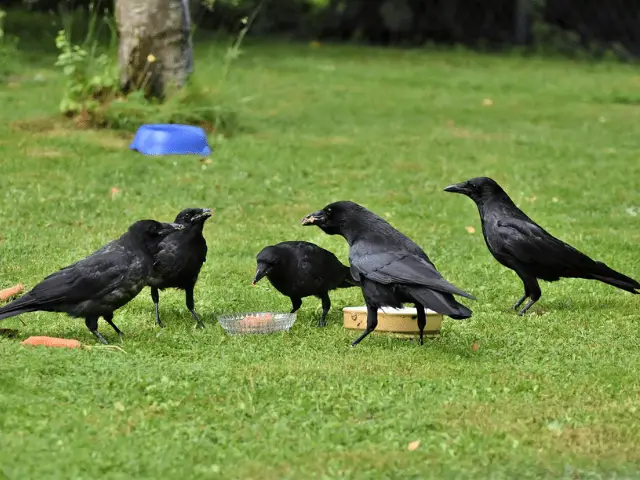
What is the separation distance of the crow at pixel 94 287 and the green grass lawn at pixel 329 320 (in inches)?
11.1

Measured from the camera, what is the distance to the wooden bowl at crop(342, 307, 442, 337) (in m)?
8.47

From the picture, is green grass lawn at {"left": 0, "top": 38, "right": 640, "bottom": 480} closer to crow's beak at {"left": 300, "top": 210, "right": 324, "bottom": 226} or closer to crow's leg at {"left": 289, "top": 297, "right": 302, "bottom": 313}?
crow's leg at {"left": 289, "top": 297, "right": 302, "bottom": 313}

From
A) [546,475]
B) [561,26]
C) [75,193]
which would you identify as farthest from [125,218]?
[561,26]

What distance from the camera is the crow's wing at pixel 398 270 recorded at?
7.88 meters

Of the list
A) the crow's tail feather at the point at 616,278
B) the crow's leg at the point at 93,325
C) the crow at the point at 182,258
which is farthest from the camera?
the crow's tail feather at the point at 616,278

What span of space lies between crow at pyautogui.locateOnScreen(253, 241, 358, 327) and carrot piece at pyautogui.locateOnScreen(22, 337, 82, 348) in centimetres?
144

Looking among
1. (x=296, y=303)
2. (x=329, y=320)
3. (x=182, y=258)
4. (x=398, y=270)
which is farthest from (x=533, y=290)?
(x=182, y=258)

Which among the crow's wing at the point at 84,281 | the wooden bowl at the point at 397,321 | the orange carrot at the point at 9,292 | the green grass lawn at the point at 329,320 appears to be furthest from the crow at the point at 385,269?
the orange carrot at the point at 9,292

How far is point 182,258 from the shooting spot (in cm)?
875

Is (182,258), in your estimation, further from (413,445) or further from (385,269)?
(413,445)

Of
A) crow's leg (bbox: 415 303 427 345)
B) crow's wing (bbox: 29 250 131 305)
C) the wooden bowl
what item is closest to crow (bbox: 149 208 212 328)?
crow's wing (bbox: 29 250 131 305)

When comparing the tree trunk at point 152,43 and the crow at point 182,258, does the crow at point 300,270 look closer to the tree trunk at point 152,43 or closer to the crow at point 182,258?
the crow at point 182,258

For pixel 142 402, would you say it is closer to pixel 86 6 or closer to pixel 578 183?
pixel 578 183

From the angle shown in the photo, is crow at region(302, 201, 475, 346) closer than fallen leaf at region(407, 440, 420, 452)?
No
